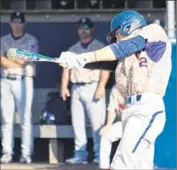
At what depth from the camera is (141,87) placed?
21.5ft

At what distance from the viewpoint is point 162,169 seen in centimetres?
939

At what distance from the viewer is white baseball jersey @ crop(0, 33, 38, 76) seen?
32.7 feet

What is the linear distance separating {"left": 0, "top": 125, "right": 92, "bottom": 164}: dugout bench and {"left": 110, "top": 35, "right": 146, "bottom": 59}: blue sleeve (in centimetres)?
392

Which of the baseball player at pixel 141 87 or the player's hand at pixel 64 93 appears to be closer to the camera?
the baseball player at pixel 141 87

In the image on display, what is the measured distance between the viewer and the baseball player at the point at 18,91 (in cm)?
996

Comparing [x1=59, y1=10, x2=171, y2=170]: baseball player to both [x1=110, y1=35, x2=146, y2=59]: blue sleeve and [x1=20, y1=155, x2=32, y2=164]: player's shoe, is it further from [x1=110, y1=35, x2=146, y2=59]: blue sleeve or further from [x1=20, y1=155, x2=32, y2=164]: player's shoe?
[x1=20, y1=155, x2=32, y2=164]: player's shoe

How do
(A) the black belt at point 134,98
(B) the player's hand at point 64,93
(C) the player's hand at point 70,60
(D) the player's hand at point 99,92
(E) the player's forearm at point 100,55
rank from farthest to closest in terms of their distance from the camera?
(B) the player's hand at point 64,93 → (D) the player's hand at point 99,92 → (A) the black belt at point 134,98 → (E) the player's forearm at point 100,55 → (C) the player's hand at point 70,60

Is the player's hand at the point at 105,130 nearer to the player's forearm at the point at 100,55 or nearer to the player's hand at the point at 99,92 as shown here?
the player's hand at the point at 99,92

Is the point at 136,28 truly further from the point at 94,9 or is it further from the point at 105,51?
the point at 94,9

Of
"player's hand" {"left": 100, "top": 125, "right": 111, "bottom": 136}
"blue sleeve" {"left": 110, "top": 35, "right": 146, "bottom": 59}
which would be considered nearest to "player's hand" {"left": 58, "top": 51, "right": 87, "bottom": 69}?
"blue sleeve" {"left": 110, "top": 35, "right": 146, "bottom": 59}

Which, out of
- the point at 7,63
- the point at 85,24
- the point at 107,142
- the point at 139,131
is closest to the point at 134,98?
the point at 139,131

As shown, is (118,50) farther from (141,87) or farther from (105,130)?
(105,130)

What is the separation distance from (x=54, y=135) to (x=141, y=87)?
12.5 ft

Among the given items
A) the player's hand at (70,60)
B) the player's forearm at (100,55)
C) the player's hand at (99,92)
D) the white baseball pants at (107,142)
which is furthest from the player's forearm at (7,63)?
the player's hand at (70,60)
